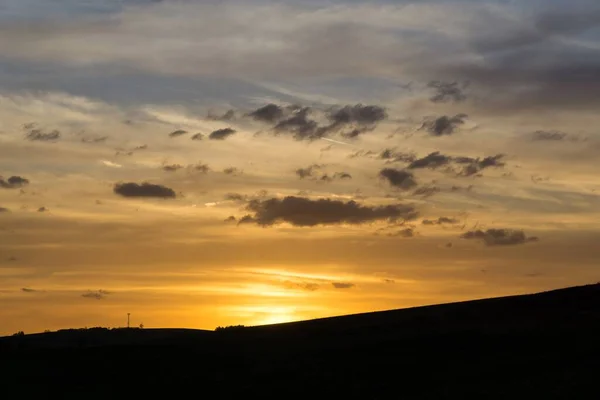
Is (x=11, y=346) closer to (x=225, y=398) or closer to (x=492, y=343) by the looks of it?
(x=225, y=398)

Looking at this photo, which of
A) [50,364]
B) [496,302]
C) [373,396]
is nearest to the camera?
[373,396]

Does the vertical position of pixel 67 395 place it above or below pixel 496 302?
below

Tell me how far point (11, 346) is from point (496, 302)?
85.3 feet

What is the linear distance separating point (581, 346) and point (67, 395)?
20.9m

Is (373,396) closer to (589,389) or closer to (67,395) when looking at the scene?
(589,389)

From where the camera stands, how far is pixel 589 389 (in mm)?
32375

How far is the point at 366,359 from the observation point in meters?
41.9

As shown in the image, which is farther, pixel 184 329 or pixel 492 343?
pixel 184 329

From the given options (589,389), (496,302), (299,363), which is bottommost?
(589,389)

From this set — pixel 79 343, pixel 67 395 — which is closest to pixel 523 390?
pixel 67 395

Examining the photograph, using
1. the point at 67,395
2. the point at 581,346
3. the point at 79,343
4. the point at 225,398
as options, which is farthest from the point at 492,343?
the point at 79,343

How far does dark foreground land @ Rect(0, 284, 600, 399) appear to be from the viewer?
1423 inches

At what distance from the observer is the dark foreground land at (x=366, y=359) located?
36.2 metres

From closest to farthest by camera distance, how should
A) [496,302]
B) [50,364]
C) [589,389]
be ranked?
[589,389] < [50,364] < [496,302]
